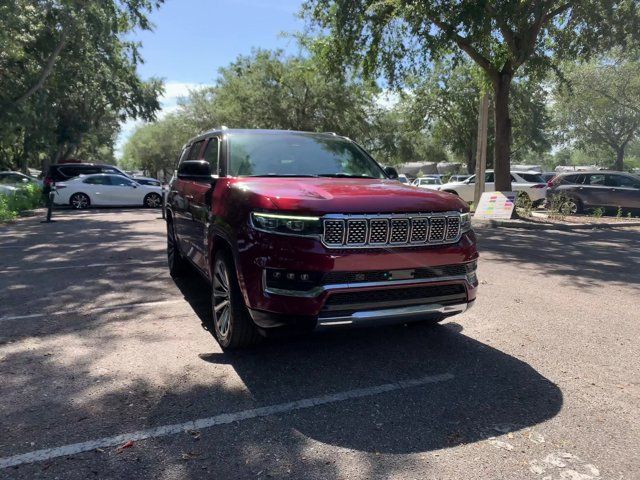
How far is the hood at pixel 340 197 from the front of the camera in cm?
359

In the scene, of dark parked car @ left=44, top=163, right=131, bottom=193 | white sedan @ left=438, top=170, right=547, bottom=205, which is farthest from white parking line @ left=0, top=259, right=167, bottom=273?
dark parked car @ left=44, top=163, right=131, bottom=193

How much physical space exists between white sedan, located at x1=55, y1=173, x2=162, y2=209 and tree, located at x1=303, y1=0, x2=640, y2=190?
967cm

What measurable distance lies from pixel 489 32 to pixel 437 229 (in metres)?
11.5

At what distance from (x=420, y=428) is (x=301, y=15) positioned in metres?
16.3

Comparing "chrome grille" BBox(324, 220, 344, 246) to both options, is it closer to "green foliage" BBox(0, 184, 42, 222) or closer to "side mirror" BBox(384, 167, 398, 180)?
"side mirror" BBox(384, 167, 398, 180)

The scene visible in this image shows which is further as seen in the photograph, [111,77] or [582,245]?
[111,77]

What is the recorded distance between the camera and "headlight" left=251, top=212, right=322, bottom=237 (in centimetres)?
→ 355

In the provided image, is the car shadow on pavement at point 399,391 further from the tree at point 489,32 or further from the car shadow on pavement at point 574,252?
the tree at point 489,32

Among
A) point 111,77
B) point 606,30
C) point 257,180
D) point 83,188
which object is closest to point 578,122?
point 606,30

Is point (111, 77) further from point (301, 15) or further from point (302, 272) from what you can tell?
point (302, 272)

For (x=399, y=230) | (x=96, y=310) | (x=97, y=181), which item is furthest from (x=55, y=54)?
(x=399, y=230)

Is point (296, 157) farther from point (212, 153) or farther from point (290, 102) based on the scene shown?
point (290, 102)

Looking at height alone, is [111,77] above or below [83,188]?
above

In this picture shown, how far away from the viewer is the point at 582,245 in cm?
1140
